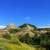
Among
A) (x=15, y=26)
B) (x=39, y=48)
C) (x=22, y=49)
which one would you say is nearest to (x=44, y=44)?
(x=39, y=48)

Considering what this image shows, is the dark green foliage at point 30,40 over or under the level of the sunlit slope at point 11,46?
over

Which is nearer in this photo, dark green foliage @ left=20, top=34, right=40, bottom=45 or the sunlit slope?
the sunlit slope

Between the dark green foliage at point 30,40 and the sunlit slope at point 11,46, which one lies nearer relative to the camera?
the sunlit slope at point 11,46

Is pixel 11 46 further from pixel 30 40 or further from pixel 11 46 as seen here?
pixel 30 40

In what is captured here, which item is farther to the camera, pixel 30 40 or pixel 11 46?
pixel 30 40

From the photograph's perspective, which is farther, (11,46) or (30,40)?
(30,40)

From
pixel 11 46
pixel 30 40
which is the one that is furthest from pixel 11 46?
pixel 30 40

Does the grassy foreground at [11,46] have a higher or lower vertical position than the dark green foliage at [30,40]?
lower

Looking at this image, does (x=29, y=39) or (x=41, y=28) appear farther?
(x=41, y=28)

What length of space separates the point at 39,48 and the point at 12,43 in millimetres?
315

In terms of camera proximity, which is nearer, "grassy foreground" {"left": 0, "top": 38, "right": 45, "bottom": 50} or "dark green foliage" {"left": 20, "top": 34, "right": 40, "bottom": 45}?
"grassy foreground" {"left": 0, "top": 38, "right": 45, "bottom": 50}

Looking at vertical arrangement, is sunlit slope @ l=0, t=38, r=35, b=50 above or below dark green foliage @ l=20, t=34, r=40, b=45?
below

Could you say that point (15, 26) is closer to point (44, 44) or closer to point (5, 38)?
point (5, 38)

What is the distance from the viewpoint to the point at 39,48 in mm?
2086
